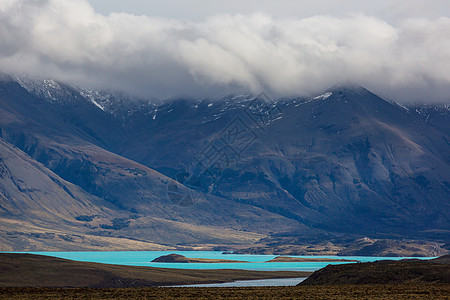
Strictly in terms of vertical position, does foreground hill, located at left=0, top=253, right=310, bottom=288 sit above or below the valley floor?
above

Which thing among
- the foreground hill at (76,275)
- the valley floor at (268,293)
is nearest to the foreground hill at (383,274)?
the valley floor at (268,293)

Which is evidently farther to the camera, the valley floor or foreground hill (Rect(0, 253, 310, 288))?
foreground hill (Rect(0, 253, 310, 288))

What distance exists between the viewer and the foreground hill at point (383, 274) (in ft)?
374

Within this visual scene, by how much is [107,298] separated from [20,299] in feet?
34.6

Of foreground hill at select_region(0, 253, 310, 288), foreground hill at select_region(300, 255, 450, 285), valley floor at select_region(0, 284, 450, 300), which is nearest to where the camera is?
valley floor at select_region(0, 284, 450, 300)

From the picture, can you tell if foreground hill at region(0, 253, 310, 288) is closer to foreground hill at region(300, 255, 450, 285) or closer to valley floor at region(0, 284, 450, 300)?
valley floor at region(0, 284, 450, 300)

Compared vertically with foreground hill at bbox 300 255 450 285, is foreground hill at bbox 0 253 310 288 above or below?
above

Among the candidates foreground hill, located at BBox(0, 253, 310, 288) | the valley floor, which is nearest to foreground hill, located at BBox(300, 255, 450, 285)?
the valley floor

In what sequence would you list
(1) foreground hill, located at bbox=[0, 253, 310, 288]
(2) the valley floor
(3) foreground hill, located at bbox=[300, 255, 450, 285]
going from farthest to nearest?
(1) foreground hill, located at bbox=[0, 253, 310, 288] → (3) foreground hill, located at bbox=[300, 255, 450, 285] → (2) the valley floor

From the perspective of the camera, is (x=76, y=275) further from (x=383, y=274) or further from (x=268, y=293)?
(x=383, y=274)

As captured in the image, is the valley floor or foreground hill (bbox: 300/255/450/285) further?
foreground hill (bbox: 300/255/450/285)

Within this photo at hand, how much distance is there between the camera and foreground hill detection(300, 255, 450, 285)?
11412cm

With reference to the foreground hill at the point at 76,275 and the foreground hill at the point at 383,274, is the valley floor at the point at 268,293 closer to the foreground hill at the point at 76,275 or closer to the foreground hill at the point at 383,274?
the foreground hill at the point at 383,274

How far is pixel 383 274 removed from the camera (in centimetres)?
11975
